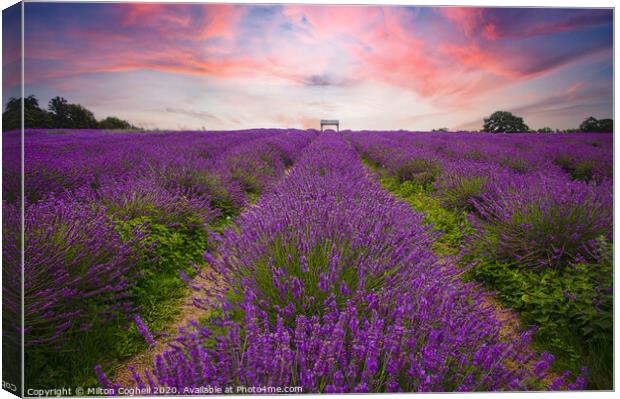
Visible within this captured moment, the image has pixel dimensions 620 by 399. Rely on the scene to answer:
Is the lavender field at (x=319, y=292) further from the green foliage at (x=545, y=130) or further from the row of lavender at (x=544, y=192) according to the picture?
the green foliage at (x=545, y=130)

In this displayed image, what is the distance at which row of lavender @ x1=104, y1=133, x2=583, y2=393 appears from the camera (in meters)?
1.22

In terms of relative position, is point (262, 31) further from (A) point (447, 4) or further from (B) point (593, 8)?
(B) point (593, 8)

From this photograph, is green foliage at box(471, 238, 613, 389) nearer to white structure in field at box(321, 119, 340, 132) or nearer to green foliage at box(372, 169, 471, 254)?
green foliage at box(372, 169, 471, 254)

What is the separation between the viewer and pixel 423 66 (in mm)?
2289

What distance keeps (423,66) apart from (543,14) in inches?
25.8

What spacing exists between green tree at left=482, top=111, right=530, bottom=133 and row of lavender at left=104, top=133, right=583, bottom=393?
0.89 m

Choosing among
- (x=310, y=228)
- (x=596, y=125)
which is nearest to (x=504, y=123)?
(x=596, y=125)

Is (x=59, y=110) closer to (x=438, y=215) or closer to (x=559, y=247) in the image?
(x=559, y=247)

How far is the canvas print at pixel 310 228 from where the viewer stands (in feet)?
4.41

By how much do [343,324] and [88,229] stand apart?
1.88 metres

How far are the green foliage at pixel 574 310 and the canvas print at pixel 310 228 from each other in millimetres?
12

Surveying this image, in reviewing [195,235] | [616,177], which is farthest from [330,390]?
[195,235]

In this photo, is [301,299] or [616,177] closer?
[301,299]

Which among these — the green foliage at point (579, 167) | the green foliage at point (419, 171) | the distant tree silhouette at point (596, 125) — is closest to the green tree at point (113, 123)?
the distant tree silhouette at point (596, 125)
